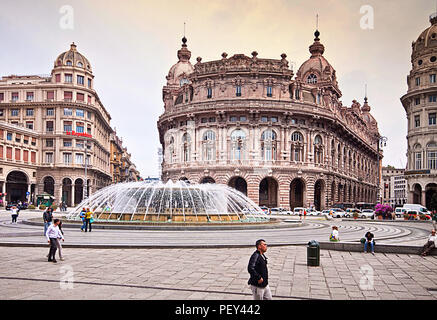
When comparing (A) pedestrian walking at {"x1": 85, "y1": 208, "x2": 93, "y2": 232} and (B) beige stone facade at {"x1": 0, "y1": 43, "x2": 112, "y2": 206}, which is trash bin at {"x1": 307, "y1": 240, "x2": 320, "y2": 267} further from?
(B) beige stone facade at {"x1": 0, "y1": 43, "x2": 112, "y2": 206}

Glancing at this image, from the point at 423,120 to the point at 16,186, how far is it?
2674 inches

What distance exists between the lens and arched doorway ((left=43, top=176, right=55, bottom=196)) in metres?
69.1

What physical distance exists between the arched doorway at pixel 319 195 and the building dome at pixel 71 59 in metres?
44.5

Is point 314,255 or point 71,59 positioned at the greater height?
point 71,59

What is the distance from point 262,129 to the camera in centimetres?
5866

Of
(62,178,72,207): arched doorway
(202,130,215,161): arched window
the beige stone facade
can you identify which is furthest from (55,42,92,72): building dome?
(202,130,215,161): arched window

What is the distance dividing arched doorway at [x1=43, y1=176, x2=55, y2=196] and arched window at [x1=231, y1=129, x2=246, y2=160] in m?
32.1

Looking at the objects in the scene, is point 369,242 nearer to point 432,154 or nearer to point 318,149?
point 318,149

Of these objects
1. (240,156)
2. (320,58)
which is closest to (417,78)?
(320,58)

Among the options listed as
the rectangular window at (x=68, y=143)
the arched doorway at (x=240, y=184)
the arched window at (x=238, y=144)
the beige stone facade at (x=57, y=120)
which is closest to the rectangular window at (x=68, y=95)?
the beige stone facade at (x=57, y=120)

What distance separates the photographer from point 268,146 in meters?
58.5

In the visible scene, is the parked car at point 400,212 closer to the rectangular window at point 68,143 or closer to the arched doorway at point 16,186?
the rectangular window at point 68,143

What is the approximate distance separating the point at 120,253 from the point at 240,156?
44.6m

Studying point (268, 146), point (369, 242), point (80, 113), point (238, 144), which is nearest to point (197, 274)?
point (369, 242)
